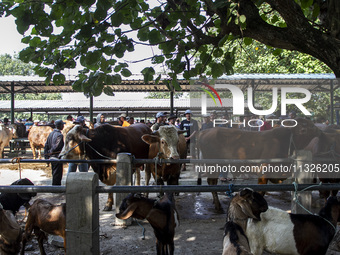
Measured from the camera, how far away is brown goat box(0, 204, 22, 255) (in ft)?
11.8

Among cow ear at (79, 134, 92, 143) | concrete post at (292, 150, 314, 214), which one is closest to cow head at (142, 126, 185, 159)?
cow ear at (79, 134, 92, 143)

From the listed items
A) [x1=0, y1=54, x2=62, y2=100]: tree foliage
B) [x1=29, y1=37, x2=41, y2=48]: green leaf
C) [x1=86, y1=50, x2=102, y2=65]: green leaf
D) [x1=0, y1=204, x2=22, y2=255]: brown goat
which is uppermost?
[x1=0, y1=54, x2=62, y2=100]: tree foliage

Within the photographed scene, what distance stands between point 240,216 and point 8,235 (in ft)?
8.69

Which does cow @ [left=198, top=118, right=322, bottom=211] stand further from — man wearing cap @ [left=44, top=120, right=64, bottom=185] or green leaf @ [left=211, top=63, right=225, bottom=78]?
man wearing cap @ [left=44, top=120, right=64, bottom=185]

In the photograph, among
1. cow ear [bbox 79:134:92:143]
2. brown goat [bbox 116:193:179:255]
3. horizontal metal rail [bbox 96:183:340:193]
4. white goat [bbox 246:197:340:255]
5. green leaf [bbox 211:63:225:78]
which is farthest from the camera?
cow ear [bbox 79:134:92:143]

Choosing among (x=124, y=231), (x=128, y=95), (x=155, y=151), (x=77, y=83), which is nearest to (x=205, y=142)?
(x=155, y=151)

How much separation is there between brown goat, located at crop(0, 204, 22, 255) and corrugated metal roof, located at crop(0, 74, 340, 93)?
10332 millimetres

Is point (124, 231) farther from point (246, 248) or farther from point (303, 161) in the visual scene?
point (246, 248)

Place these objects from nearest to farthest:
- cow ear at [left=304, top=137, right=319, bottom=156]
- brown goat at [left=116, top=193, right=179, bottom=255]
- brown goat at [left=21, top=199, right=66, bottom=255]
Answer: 1. brown goat at [left=116, top=193, right=179, bottom=255]
2. brown goat at [left=21, top=199, right=66, bottom=255]
3. cow ear at [left=304, top=137, right=319, bottom=156]

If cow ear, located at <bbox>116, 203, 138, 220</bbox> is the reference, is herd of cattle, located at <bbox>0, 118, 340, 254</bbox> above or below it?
above

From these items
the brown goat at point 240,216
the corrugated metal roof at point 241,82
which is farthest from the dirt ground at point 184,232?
the corrugated metal roof at point 241,82

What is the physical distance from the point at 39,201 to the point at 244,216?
9.19 feet

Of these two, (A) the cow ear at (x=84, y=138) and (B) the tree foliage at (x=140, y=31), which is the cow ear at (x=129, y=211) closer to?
(B) the tree foliage at (x=140, y=31)

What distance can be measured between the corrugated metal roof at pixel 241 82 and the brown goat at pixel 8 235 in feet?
33.9
